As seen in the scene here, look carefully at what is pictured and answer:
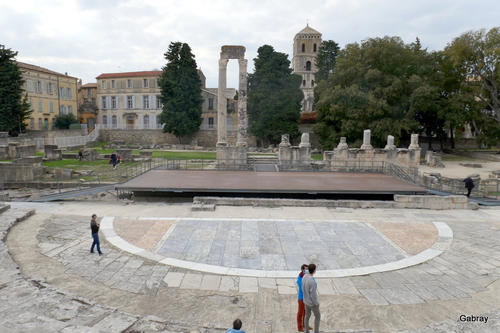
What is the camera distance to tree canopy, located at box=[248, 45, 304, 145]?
4656 cm

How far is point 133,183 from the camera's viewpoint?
1830cm

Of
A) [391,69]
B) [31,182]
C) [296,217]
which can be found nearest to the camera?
[296,217]

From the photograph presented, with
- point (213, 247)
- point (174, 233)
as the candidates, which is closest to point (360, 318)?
point (213, 247)

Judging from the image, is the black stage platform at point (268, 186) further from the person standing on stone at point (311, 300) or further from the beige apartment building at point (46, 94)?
the beige apartment building at point (46, 94)

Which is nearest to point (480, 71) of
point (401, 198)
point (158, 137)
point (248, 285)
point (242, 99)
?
point (242, 99)

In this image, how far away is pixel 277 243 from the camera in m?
11.2

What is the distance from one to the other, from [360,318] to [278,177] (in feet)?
48.9

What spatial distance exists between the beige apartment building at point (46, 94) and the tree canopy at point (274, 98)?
28660 mm

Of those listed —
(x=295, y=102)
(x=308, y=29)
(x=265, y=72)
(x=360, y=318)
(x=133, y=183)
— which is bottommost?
(x=360, y=318)

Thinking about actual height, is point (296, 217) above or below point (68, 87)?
below

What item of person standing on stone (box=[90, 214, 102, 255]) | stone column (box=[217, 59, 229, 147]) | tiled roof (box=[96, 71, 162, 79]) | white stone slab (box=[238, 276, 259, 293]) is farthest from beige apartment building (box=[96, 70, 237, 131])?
white stone slab (box=[238, 276, 259, 293])

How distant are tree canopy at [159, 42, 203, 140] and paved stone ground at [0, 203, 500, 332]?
3748 cm

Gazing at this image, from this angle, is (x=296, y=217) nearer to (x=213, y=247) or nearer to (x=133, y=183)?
(x=213, y=247)

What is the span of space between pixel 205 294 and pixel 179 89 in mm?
42574
